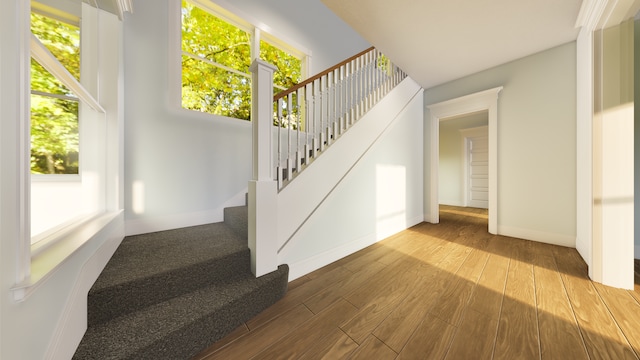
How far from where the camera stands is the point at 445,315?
1334 millimetres

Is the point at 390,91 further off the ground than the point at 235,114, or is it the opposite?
the point at 390,91

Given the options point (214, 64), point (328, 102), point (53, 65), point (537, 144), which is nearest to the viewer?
point (53, 65)

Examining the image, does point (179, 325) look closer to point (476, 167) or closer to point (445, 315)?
point (445, 315)

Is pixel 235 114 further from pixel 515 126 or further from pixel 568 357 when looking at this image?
pixel 515 126

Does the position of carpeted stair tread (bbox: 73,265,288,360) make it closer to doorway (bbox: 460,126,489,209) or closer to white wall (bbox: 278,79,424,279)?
white wall (bbox: 278,79,424,279)

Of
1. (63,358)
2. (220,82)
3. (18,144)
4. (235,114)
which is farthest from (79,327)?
(220,82)

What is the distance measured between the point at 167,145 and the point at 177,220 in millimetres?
765

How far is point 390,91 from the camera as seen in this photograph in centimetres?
307

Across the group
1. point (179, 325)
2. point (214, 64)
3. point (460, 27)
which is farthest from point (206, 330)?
point (460, 27)

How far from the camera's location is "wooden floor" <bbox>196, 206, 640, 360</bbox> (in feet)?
3.55

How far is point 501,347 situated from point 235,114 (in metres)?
3.02

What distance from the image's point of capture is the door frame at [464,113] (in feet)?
10.0

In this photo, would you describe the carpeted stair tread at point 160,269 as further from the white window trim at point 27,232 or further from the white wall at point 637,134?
the white wall at point 637,134

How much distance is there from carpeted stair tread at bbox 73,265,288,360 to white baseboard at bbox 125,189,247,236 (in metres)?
1.10
